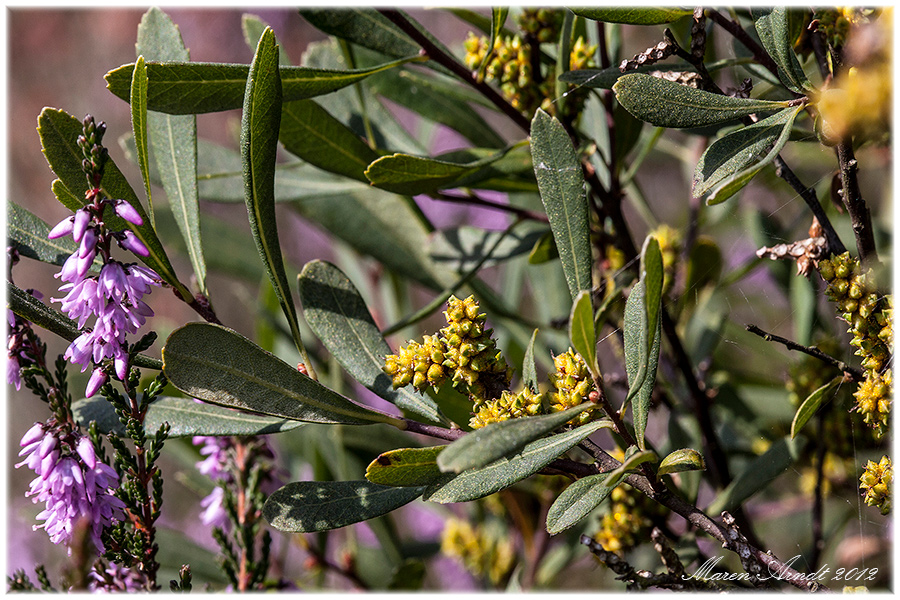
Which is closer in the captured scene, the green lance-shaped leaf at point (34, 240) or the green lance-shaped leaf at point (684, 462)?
the green lance-shaped leaf at point (684, 462)

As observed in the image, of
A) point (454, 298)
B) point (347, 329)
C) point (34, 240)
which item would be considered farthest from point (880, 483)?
point (34, 240)

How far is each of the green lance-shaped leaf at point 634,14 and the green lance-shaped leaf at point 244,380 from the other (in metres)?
0.51

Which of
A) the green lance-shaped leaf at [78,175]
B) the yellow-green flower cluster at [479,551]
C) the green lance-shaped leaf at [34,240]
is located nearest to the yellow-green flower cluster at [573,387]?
the green lance-shaped leaf at [78,175]

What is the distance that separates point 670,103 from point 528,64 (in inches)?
16.0

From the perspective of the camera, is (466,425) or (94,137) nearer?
(94,137)

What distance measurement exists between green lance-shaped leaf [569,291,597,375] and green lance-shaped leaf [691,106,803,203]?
18cm

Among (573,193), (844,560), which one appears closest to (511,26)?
(573,193)

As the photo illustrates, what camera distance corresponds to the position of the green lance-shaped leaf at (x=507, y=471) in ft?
2.33

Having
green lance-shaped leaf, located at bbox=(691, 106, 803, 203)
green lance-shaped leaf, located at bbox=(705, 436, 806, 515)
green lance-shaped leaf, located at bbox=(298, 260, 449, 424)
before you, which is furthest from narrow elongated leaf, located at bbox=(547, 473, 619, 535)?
green lance-shaped leaf, located at bbox=(705, 436, 806, 515)

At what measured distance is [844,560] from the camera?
148 cm

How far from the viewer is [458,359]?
0.79 meters

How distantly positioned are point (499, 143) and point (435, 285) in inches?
12.6

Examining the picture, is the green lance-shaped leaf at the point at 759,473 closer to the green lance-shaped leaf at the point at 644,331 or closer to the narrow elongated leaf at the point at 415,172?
the green lance-shaped leaf at the point at 644,331

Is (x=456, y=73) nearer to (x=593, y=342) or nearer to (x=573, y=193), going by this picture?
(x=573, y=193)
